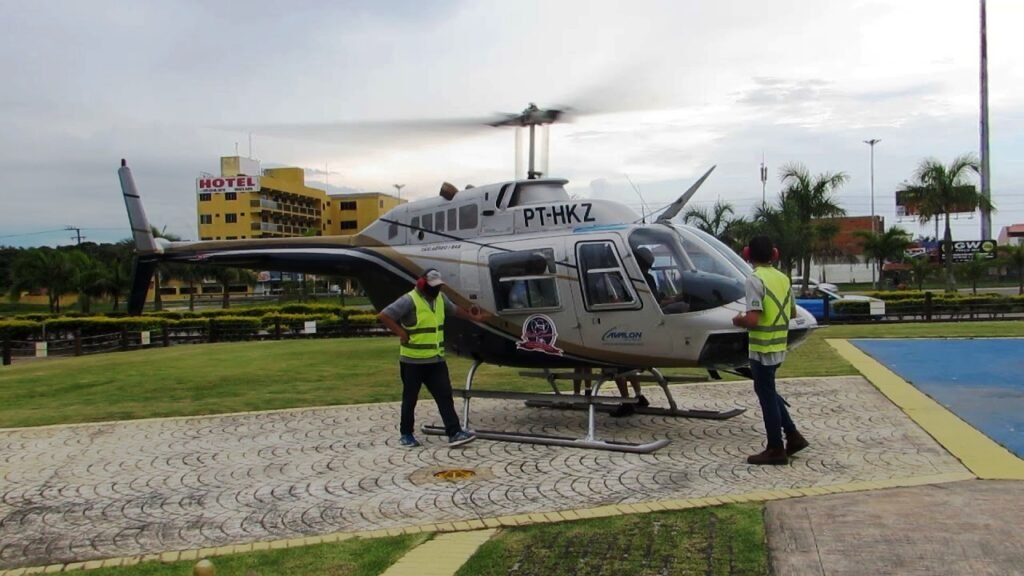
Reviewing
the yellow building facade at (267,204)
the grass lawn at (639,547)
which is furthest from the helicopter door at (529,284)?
the yellow building facade at (267,204)

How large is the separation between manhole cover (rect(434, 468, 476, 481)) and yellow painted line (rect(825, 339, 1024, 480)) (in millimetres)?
3963

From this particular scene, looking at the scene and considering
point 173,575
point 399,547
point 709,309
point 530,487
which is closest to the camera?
point 173,575

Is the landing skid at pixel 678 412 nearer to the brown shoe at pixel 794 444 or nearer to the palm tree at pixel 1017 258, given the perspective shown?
the brown shoe at pixel 794 444

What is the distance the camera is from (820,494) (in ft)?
19.1

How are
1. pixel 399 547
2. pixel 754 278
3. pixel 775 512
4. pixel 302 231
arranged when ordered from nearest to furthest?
pixel 399 547 → pixel 775 512 → pixel 754 278 → pixel 302 231

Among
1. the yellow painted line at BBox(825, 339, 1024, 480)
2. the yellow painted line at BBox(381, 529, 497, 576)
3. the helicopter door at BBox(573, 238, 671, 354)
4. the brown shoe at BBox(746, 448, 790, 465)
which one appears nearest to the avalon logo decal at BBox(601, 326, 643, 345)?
the helicopter door at BBox(573, 238, 671, 354)

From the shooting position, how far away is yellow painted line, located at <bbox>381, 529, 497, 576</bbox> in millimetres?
4601

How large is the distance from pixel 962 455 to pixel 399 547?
4898mm

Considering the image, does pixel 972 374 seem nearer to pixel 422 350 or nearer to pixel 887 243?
pixel 422 350

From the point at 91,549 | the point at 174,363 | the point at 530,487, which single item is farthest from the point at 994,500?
the point at 174,363

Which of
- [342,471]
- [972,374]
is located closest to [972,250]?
[972,374]

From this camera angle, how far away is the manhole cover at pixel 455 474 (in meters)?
6.82

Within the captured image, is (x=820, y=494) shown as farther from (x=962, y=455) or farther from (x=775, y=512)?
(x=962, y=455)

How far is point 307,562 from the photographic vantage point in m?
4.80
